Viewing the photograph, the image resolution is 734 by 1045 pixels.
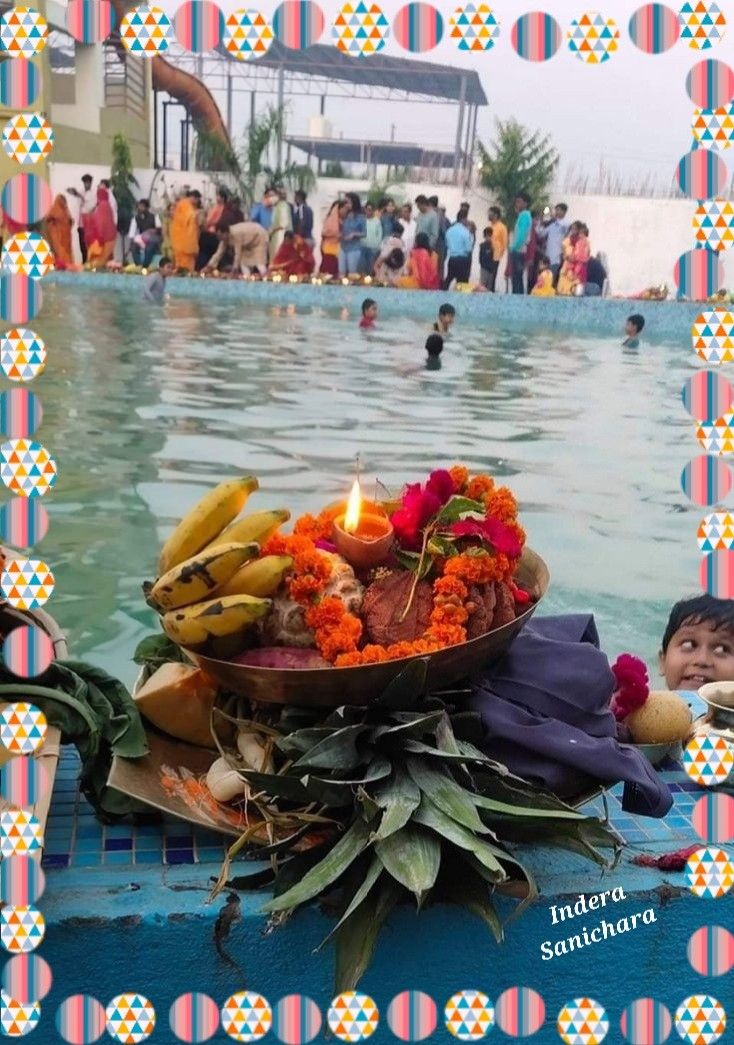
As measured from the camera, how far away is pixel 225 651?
1.33 metres

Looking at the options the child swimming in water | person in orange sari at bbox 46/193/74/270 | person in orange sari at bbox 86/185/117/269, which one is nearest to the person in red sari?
person in orange sari at bbox 86/185/117/269

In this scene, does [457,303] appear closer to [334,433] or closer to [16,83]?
[334,433]

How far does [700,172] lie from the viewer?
1.21 meters

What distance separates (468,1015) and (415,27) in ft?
3.90

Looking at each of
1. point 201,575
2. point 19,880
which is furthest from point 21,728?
point 201,575

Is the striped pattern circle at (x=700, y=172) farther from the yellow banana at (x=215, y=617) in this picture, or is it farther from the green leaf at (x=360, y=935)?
the green leaf at (x=360, y=935)

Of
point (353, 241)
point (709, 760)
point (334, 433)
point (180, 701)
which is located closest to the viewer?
point (180, 701)

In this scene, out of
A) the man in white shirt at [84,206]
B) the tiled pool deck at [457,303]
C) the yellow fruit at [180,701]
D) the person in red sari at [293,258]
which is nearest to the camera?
the yellow fruit at [180,701]

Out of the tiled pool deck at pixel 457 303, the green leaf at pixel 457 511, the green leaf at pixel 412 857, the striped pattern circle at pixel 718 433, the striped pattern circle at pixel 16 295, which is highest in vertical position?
the tiled pool deck at pixel 457 303

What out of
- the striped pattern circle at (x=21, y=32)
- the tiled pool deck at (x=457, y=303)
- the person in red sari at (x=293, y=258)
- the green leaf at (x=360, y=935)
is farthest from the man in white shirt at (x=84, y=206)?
the green leaf at (x=360, y=935)

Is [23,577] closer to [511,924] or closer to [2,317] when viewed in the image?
[2,317]

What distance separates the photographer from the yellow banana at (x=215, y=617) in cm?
126

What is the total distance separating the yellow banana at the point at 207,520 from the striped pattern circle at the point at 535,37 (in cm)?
63

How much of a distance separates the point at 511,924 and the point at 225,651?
509 millimetres
